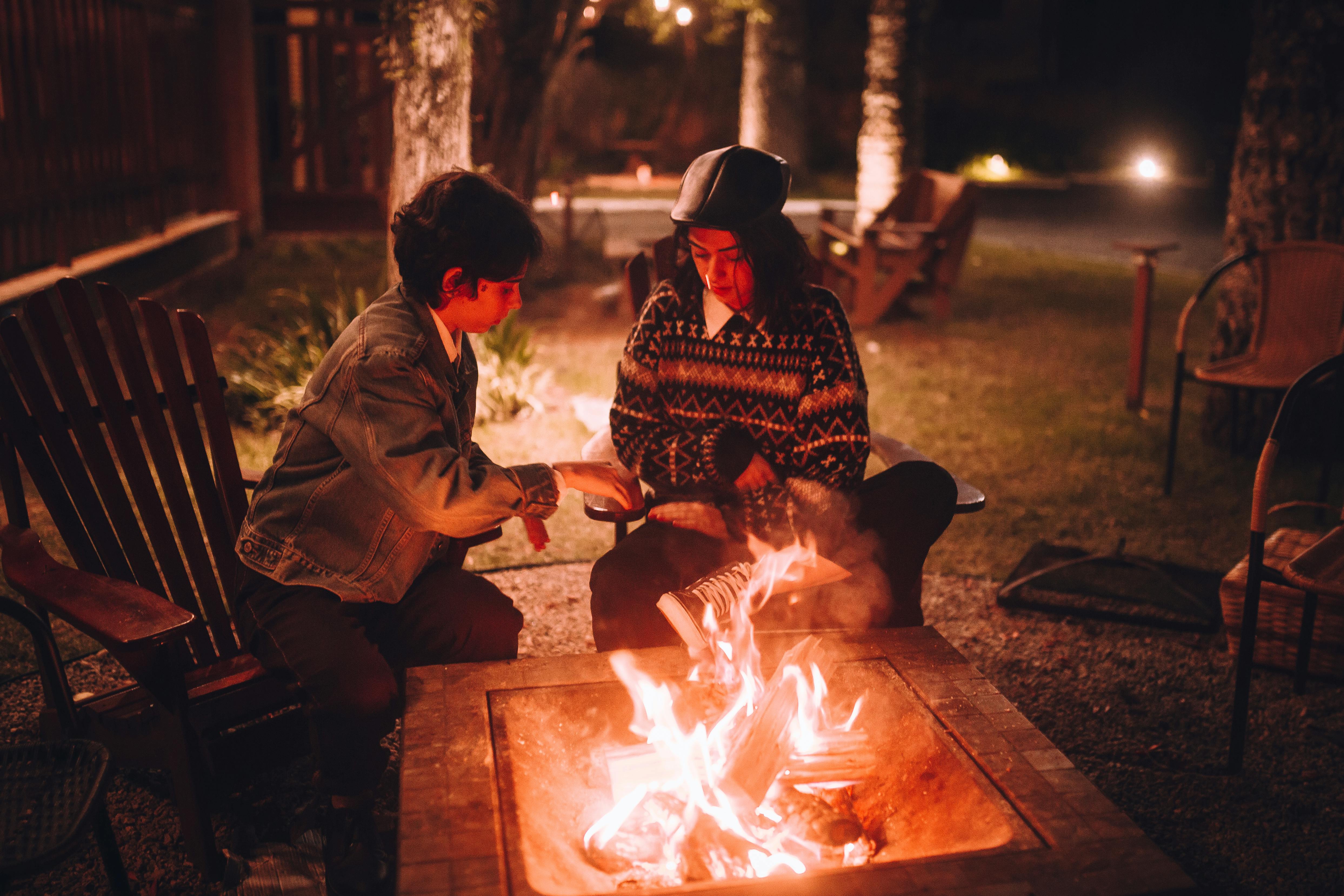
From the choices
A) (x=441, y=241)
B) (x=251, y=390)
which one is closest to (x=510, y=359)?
(x=251, y=390)

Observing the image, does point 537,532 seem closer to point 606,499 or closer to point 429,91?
point 606,499

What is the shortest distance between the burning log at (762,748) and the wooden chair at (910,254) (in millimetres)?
7281

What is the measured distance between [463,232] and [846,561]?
54.8 inches

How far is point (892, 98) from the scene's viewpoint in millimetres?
11758

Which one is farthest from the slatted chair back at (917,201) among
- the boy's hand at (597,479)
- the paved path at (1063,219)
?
the boy's hand at (597,479)

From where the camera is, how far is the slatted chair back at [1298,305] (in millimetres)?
5152

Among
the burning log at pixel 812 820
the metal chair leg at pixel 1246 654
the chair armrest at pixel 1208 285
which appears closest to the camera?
the burning log at pixel 812 820

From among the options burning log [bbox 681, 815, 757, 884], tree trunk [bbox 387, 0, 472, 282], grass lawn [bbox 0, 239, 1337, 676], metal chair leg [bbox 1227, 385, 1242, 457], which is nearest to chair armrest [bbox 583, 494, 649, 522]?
burning log [bbox 681, 815, 757, 884]

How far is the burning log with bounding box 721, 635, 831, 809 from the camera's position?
6.77 feet

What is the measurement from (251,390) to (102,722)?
3.93 m

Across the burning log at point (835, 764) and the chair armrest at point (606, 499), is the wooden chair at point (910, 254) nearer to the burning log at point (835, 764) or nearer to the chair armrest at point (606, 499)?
the chair armrest at point (606, 499)

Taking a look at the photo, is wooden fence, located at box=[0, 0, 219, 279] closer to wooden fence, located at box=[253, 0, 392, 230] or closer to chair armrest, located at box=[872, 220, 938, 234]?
wooden fence, located at box=[253, 0, 392, 230]

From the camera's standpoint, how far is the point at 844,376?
296 centimetres

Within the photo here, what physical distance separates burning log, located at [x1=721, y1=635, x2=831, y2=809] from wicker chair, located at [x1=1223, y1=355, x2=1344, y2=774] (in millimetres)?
1499
